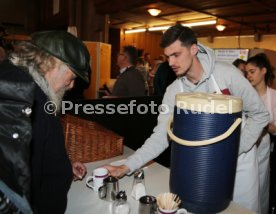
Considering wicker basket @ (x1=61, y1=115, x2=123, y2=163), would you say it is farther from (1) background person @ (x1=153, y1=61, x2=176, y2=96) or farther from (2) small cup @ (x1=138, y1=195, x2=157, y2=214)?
(1) background person @ (x1=153, y1=61, x2=176, y2=96)

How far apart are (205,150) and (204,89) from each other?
20.7 inches

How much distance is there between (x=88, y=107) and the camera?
6.71 ft

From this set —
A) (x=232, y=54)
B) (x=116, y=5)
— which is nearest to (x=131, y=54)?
(x=116, y=5)

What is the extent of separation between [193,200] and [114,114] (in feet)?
4.24

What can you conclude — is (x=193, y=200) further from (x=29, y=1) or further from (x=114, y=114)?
(x=29, y=1)

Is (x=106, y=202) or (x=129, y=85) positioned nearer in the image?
(x=106, y=202)

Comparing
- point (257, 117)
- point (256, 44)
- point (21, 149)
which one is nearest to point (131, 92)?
point (257, 117)

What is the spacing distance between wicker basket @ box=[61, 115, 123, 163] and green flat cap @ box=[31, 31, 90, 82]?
550 millimetres

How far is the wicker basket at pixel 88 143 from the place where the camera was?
145 centimetres

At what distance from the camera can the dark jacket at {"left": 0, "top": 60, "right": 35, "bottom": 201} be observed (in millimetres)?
518

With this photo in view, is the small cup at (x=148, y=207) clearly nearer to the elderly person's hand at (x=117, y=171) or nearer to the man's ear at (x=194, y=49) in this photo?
the elderly person's hand at (x=117, y=171)

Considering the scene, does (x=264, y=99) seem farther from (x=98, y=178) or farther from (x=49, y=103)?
(x=49, y=103)

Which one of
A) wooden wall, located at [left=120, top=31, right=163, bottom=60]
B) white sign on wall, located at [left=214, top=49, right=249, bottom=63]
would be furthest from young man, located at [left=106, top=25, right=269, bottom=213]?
wooden wall, located at [left=120, top=31, right=163, bottom=60]

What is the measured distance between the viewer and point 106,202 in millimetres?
1103
